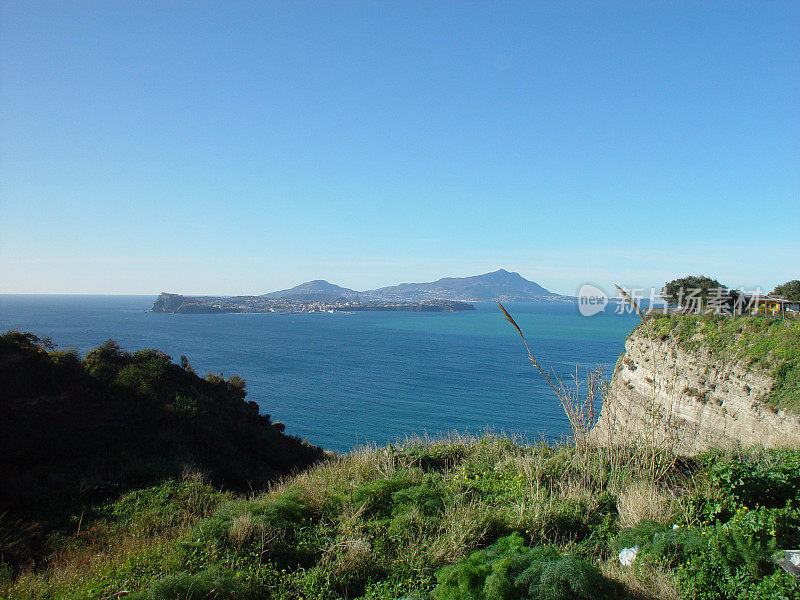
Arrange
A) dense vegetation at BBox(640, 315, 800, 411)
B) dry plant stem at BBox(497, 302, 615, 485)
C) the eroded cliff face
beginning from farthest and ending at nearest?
dense vegetation at BBox(640, 315, 800, 411) < the eroded cliff face < dry plant stem at BBox(497, 302, 615, 485)

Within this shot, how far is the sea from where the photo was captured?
3117cm

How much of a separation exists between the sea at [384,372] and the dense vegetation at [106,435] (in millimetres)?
5533

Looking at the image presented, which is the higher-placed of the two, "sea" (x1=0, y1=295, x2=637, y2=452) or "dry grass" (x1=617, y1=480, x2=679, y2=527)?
"dry grass" (x1=617, y1=480, x2=679, y2=527)

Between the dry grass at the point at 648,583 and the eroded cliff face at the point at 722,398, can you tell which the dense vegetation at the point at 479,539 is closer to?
the dry grass at the point at 648,583

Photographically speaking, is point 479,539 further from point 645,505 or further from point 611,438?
point 611,438

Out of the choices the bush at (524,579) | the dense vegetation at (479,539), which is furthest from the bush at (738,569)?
the bush at (524,579)

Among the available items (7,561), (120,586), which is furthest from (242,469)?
(120,586)

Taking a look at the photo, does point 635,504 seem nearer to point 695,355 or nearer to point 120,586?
point 120,586

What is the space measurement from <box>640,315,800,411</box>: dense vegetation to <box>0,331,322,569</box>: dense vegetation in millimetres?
18135

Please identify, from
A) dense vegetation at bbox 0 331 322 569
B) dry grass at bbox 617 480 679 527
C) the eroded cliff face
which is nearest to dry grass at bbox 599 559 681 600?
dry grass at bbox 617 480 679 527

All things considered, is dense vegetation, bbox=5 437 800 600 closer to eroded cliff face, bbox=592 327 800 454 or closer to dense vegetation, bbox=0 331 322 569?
dense vegetation, bbox=0 331 322 569

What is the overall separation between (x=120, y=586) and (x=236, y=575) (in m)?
0.90

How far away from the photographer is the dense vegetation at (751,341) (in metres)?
18.1

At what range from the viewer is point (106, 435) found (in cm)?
1289
